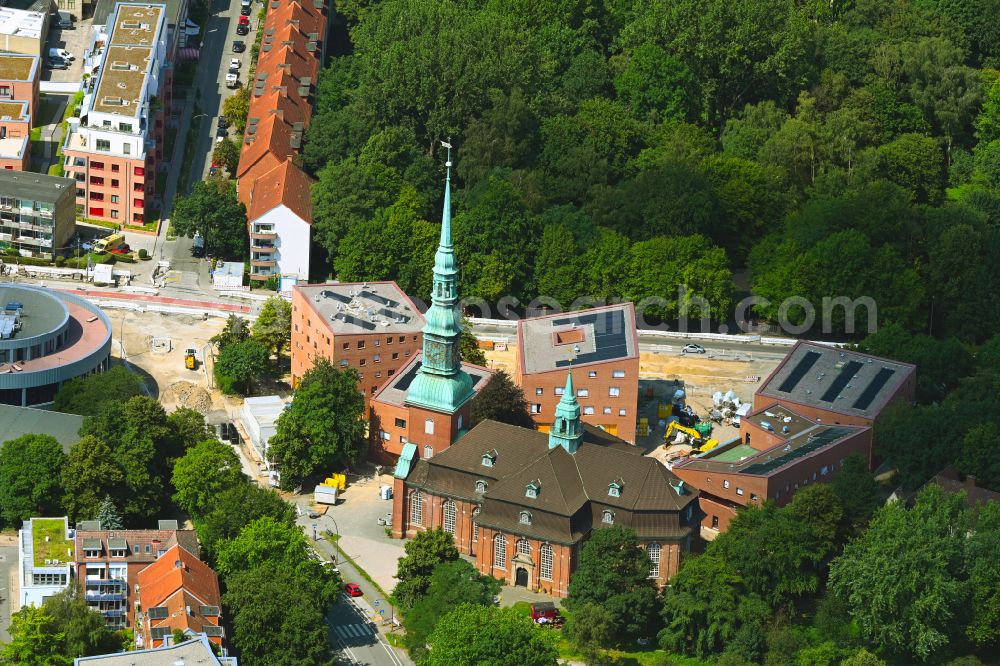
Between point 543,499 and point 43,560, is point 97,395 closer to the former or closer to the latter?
point 43,560

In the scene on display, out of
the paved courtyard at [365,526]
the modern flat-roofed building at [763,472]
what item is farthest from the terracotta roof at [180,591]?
the modern flat-roofed building at [763,472]

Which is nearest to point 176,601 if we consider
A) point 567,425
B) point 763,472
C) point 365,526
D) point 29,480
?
point 29,480

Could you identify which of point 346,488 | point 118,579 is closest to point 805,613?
point 346,488

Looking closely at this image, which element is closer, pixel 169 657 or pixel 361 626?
pixel 169 657

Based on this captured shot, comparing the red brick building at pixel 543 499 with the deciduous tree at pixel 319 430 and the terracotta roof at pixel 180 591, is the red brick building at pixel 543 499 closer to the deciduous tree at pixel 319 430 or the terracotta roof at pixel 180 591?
the deciduous tree at pixel 319 430

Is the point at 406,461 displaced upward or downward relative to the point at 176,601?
upward

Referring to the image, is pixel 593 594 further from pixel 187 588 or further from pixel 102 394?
pixel 102 394
